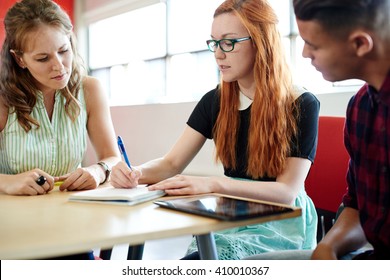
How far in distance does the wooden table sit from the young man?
150 millimetres

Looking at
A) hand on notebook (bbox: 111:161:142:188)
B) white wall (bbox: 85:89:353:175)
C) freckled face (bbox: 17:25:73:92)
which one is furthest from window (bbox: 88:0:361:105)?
hand on notebook (bbox: 111:161:142:188)

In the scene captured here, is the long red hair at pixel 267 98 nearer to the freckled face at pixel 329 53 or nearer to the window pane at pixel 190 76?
the freckled face at pixel 329 53

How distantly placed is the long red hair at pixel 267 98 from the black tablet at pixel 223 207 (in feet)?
1.20

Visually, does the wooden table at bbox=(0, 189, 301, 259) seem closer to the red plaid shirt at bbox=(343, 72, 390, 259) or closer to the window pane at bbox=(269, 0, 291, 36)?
the red plaid shirt at bbox=(343, 72, 390, 259)

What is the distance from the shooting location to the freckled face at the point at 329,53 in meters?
0.77

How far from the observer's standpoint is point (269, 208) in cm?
83

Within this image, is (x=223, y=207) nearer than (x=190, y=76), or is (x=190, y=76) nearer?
(x=223, y=207)

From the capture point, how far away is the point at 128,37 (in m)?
4.89

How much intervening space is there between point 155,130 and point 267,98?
2992 mm

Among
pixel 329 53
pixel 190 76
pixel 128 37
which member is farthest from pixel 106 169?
pixel 128 37

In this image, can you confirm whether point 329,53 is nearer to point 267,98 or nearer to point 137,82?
point 267,98

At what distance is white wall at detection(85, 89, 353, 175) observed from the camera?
3680 millimetres

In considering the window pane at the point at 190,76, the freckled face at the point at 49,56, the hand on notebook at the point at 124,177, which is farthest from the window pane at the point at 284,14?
the hand on notebook at the point at 124,177
